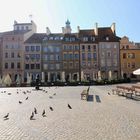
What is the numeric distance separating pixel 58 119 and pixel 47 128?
194 cm

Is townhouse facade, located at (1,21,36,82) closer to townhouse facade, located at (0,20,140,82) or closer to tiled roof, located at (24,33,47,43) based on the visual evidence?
townhouse facade, located at (0,20,140,82)

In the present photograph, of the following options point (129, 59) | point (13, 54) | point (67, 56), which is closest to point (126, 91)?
point (67, 56)

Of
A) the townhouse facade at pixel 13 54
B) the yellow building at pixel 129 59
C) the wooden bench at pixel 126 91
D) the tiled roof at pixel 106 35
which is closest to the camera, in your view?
the wooden bench at pixel 126 91

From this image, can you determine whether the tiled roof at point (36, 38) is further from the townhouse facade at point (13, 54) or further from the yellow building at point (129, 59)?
the yellow building at point (129, 59)

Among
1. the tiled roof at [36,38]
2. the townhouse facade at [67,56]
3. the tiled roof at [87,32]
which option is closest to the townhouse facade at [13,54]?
the townhouse facade at [67,56]

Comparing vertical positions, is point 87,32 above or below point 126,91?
above

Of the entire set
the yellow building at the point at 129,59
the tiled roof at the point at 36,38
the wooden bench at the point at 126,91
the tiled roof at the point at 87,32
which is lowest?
the wooden bench at the point at 126,91

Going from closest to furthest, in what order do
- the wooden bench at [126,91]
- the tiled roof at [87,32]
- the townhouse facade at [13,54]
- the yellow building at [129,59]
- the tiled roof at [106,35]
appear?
the wooden bench at [126,91] → the townhouse facade at [13,54] → the yellow building at [129,59] → the tiled roof at [106,35] → the tiled roof at [87,32]

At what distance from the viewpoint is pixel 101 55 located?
70625mm

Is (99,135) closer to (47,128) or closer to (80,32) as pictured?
(47,128)

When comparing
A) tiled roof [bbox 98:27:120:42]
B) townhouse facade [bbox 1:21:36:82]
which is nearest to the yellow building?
tiled roof [bbox 98:27:120:42]

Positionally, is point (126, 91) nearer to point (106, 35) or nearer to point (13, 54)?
point (106, 35)

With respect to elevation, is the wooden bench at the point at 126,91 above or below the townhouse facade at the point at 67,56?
below

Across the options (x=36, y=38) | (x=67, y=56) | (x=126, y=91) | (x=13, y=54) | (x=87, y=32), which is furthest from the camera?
(x=87, y=32)
